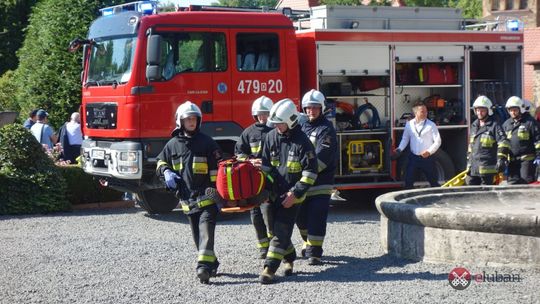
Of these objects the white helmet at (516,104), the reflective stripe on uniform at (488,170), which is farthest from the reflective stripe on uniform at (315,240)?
the white helmet at (516,104)

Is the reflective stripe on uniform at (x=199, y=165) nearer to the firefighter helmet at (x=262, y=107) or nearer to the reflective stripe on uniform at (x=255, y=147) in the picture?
the reflective stripe on uniform at (x=255, y=147)

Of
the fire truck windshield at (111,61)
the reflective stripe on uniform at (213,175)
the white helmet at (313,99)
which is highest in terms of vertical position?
the fire truck windshield at (111,61)

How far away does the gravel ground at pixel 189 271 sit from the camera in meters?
7.83

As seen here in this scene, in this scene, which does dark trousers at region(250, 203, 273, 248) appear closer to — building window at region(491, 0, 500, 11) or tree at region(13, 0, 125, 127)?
tree at region(13, 0, 125, 127)

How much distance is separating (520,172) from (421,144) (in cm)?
146

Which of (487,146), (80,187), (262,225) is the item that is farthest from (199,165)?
(80,187)

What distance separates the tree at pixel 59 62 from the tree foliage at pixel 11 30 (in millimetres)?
11161

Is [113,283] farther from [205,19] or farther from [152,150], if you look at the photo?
[205,19]

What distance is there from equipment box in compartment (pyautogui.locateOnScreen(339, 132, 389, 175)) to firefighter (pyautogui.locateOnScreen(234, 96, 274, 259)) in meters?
3.52

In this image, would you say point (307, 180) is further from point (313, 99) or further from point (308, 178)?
point (313, 99)

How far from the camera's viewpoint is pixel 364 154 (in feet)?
45.6

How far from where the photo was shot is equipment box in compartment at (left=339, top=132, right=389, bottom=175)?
13.7m

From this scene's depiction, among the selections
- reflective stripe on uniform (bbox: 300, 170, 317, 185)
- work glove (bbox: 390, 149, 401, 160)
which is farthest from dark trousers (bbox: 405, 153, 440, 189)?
reflective stripe on uniform (bbox: 300, 170, 317, 185)

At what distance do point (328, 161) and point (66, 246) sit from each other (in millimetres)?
3540
